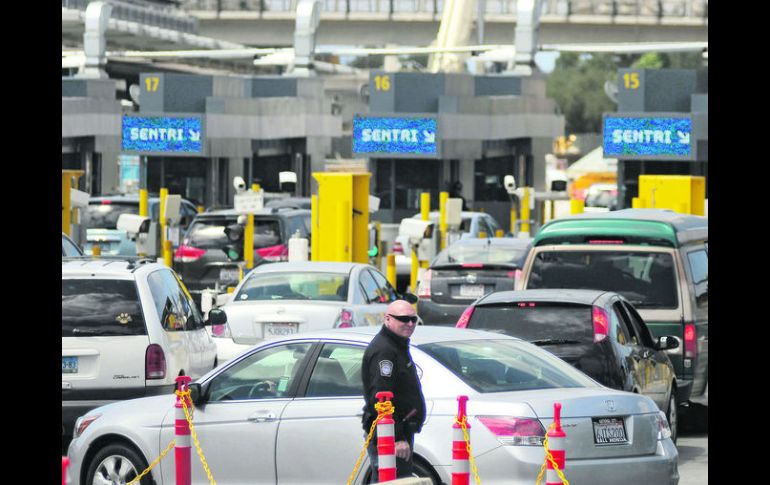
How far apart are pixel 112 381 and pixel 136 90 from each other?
38.0 meters

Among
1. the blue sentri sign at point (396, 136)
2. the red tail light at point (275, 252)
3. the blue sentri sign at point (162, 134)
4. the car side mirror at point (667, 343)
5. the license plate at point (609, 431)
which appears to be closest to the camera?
the license plate at point (609, 431)

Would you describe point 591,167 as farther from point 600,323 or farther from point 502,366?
point 502,366

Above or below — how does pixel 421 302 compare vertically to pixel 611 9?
below

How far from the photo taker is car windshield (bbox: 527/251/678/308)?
16.1m

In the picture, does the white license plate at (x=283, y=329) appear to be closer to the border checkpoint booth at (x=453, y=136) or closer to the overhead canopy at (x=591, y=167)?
the border checkpoint booth at (x=453, y=136)

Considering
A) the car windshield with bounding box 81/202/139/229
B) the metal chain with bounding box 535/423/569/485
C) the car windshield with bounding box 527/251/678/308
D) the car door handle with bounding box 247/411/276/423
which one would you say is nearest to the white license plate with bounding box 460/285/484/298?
the car windshield with bounding box 527/251/678/308

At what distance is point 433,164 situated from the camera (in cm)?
4422

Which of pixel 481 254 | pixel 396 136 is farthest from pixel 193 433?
pixel 396 136

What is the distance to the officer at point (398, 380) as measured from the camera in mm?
9312

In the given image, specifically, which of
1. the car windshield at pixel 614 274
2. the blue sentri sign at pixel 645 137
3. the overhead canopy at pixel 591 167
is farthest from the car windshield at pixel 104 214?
the overhead canopy at pixel 591 167

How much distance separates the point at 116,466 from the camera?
1122cm

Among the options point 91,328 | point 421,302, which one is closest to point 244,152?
point 421,302

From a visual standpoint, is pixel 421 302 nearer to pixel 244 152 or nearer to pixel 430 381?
pixel 430 381
